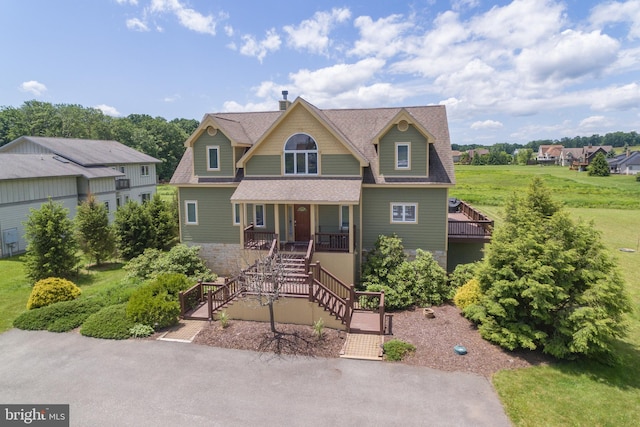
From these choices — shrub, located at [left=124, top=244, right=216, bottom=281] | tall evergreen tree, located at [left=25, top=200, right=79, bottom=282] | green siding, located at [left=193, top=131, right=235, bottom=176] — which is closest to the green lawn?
tall evergreen tree, located at [left=25, top=200, right=79, bottom=282]

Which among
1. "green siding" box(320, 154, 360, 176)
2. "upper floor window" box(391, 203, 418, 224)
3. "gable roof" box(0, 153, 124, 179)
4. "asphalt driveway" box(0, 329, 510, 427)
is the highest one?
"gable roof" box(0, 153, 124, 179)

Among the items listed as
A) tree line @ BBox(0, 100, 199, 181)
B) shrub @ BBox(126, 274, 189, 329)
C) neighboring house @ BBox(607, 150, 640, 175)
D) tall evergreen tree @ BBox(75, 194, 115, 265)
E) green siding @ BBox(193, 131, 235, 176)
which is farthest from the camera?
neighboring house @ BBox(607, 150, 640, 175)

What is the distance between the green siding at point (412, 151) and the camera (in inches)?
747

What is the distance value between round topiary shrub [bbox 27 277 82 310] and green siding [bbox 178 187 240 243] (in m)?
6.19

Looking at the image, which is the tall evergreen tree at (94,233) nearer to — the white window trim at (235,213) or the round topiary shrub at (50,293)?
the round topiary shrub at (50,293)

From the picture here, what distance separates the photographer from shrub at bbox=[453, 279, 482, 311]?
15970mm

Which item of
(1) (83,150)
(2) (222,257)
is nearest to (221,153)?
(2) (222,257)

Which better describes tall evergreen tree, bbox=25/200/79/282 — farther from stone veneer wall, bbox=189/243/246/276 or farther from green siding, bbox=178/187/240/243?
stone veneer wall, bbox=189/243/246/276

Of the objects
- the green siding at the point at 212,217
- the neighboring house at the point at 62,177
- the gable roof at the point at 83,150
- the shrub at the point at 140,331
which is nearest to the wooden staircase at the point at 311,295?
the shrub at the point at 140,331

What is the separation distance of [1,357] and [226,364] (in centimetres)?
740

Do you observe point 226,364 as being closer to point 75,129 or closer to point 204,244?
point 204,244

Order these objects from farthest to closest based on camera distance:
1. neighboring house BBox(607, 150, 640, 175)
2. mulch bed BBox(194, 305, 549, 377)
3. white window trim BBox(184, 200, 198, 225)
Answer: neighboring house BBox(607, 150, 640, 175), white window trim BBox(184, 200, 198, 225), mulch bed BBox(194, 305, 549, 377)

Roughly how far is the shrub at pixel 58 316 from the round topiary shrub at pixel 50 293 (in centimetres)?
73

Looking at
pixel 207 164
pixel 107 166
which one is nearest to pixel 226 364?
pixel 207 164
